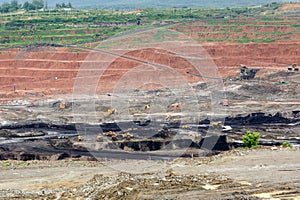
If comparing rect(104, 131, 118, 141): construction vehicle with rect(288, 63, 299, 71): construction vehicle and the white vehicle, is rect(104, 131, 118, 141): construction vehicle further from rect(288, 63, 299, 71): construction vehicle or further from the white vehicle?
rect(288, 63, 299, 71): construction vehicle

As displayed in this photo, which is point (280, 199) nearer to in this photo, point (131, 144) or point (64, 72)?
point (131, 144)

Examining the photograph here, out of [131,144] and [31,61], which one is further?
[31,61]

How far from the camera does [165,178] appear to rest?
91.6 ft

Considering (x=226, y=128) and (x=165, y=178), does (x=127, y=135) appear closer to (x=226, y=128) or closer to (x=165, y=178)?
(x=226, y=128)

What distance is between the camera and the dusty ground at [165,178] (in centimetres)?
2580

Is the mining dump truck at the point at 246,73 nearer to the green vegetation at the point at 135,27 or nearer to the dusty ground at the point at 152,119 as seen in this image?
the dusty ground at the point at 152,119

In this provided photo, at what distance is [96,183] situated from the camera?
27922 mm

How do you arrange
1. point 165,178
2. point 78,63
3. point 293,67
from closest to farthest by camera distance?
point 165,178 < point 293,67 < point 78,63

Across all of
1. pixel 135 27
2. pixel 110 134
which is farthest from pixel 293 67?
pixel 110 134

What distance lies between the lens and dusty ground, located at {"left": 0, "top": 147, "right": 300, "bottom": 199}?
25797mm

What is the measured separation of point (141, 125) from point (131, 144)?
6.38m

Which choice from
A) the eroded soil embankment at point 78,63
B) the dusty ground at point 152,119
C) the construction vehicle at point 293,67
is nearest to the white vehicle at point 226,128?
the dusty ground at point 152,119

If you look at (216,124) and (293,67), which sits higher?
(293,67)

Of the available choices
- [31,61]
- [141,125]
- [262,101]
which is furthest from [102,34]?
[141,125]
